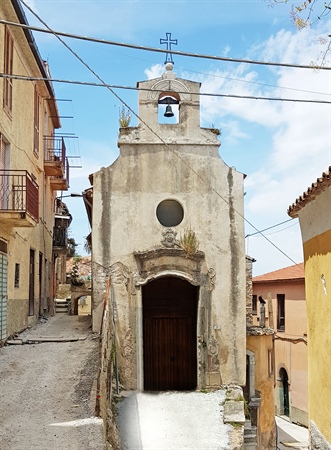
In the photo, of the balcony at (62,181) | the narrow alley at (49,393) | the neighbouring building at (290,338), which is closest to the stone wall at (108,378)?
the narrow alley at (49,393)

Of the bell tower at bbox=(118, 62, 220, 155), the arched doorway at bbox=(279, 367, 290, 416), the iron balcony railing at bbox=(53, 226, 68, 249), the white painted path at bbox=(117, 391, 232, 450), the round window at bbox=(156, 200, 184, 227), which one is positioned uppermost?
the bell tower at bbox=(118, 62, 220, 155)

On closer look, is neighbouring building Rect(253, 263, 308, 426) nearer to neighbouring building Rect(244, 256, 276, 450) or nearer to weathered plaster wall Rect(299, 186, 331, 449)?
neighbouring building Rect(244, 256, 276, 450)

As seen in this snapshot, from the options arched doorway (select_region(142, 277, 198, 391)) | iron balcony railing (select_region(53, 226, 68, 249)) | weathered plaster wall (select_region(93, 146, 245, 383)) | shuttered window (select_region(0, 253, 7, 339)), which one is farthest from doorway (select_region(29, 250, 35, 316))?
iron balcony railing (select_region(53, 226, 68, 249))

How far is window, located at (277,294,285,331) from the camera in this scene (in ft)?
94.5

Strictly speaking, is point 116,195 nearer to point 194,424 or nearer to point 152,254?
point 152,254

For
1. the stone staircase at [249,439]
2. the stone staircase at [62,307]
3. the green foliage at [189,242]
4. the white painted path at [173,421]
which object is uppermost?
the green foliage at [189,242]

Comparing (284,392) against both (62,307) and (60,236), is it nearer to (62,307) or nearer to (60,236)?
(62,307)

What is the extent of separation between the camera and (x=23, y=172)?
50.7 feet

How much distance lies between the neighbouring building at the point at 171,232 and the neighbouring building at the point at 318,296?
4.45 meters

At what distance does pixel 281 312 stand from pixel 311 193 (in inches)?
829

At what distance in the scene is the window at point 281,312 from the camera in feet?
94.5

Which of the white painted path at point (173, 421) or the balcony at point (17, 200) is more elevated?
the balcony at point (17, 200)

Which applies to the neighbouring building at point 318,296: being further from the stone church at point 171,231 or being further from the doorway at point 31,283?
the doorway at point 31,283

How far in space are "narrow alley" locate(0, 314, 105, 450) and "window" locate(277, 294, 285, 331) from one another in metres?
15.4
